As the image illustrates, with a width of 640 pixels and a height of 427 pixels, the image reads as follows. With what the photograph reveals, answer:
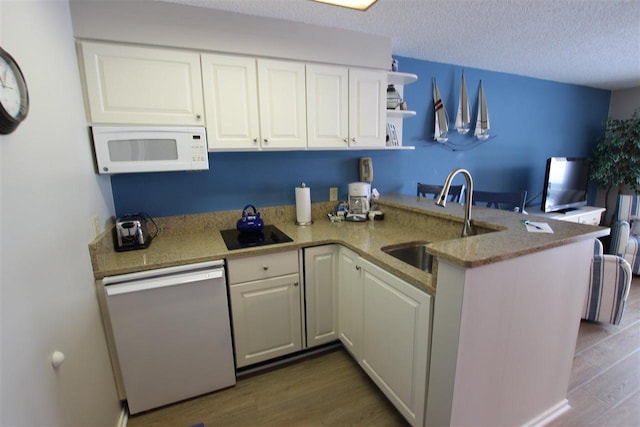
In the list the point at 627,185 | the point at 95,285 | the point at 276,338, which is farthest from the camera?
the point at 627,185

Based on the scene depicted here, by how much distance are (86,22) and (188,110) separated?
0.62m

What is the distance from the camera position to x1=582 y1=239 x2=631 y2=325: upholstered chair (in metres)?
2.18

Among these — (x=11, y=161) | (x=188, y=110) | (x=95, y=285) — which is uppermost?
(x=188, y=110)

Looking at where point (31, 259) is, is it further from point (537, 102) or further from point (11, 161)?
point (537, 102)

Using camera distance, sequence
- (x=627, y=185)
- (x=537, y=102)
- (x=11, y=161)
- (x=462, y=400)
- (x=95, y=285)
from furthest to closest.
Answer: (x=627, y=185), (x=537, y=102), (x=95, y=285), (x=462, y=400), (x=11, y=161)

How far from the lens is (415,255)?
186cm

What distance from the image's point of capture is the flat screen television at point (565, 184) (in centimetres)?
344

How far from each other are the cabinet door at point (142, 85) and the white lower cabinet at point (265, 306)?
97 centimetres

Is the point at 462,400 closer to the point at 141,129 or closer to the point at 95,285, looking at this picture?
the point at 95,285

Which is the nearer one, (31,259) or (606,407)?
(31,259)

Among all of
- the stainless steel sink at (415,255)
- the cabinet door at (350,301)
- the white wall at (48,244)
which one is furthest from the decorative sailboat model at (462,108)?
the white wall at (48,244)

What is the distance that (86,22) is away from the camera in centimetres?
152

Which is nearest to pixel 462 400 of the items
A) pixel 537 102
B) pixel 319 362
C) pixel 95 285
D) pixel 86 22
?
pixel 319 362

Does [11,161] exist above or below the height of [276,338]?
above
